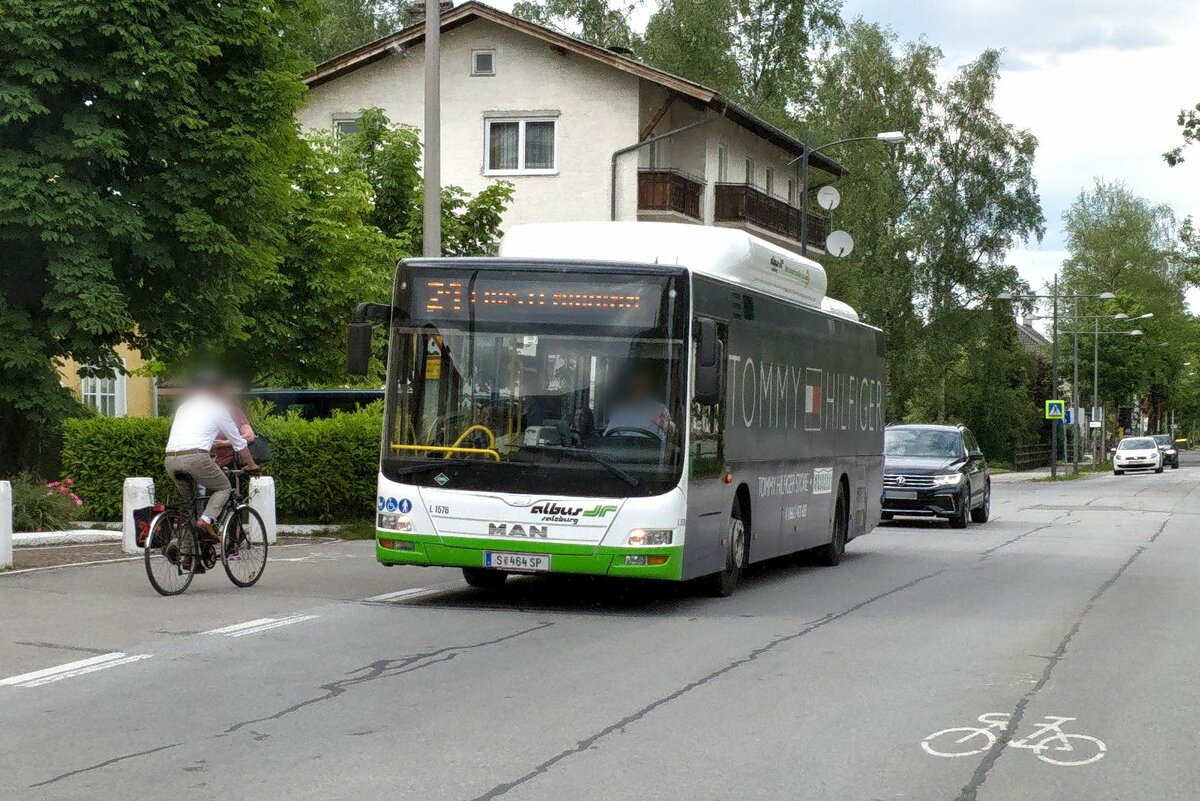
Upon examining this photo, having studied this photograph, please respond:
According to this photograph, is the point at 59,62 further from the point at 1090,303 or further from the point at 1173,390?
the point at 1173,390

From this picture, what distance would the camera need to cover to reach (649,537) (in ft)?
41.9

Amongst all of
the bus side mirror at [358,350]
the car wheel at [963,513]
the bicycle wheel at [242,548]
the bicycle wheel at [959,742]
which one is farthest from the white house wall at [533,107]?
the bicycle wheel at [959,742]

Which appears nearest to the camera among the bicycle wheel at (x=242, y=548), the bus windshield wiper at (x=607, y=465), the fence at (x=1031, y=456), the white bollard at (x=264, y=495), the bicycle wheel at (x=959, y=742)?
the bicycle wheel at (x=959, y=742)

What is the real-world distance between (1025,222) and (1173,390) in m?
64.5

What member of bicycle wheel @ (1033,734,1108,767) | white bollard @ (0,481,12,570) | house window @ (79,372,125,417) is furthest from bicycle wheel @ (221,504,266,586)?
house window @ (79,372,125,417)

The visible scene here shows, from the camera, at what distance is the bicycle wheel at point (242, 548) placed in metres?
14.0

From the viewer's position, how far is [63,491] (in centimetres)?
2056

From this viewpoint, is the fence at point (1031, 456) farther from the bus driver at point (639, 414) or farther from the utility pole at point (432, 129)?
the bus driver at point (639, 414)

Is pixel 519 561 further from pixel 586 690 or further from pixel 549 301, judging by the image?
pixel 586 690

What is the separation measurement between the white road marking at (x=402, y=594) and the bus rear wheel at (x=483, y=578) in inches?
14.8

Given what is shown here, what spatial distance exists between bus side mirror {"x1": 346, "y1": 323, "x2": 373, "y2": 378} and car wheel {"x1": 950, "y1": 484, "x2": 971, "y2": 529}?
667 inches

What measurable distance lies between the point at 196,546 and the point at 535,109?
32.5 metres

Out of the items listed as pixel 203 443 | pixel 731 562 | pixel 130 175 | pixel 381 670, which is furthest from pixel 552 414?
pixel 130 175

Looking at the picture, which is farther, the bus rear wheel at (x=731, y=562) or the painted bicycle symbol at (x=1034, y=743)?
the bus rear wheel at (x=731, y=562)
